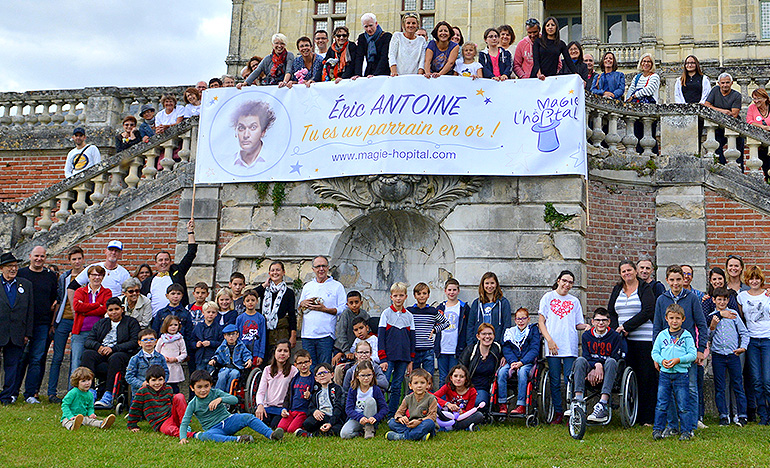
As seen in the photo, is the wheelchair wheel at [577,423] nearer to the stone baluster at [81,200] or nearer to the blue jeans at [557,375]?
the blue jeans at [557,375]

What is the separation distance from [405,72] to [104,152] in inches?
275

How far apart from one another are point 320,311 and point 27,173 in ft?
28.4

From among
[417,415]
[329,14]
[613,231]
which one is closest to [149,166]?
[417,415]

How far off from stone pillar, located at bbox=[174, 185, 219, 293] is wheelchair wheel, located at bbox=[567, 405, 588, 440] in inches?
206

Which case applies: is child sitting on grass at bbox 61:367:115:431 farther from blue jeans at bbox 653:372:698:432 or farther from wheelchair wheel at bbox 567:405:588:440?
blue jeans at bbox 653:372:698:432

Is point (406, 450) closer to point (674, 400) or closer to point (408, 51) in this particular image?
point (674, 400)

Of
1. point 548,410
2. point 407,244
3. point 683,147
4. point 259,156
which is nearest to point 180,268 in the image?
point 259,156

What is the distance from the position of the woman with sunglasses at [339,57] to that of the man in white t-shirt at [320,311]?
2.68 meters

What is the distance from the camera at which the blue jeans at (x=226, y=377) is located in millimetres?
8438

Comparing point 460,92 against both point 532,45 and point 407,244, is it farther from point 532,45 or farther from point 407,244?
point 407,244

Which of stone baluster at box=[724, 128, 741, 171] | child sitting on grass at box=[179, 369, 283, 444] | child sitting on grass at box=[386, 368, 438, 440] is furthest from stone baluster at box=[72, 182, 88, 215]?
stone baluster at box=[724, 128, 741, 171]

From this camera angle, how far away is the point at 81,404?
793 centimetres

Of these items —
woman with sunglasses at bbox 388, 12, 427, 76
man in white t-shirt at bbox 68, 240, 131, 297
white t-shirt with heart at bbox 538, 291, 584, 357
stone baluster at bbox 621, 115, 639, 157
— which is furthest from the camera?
stone baluster at bbox 621, 115, 639, 157

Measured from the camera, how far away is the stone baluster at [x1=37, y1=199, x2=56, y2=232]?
1150 centimetres
